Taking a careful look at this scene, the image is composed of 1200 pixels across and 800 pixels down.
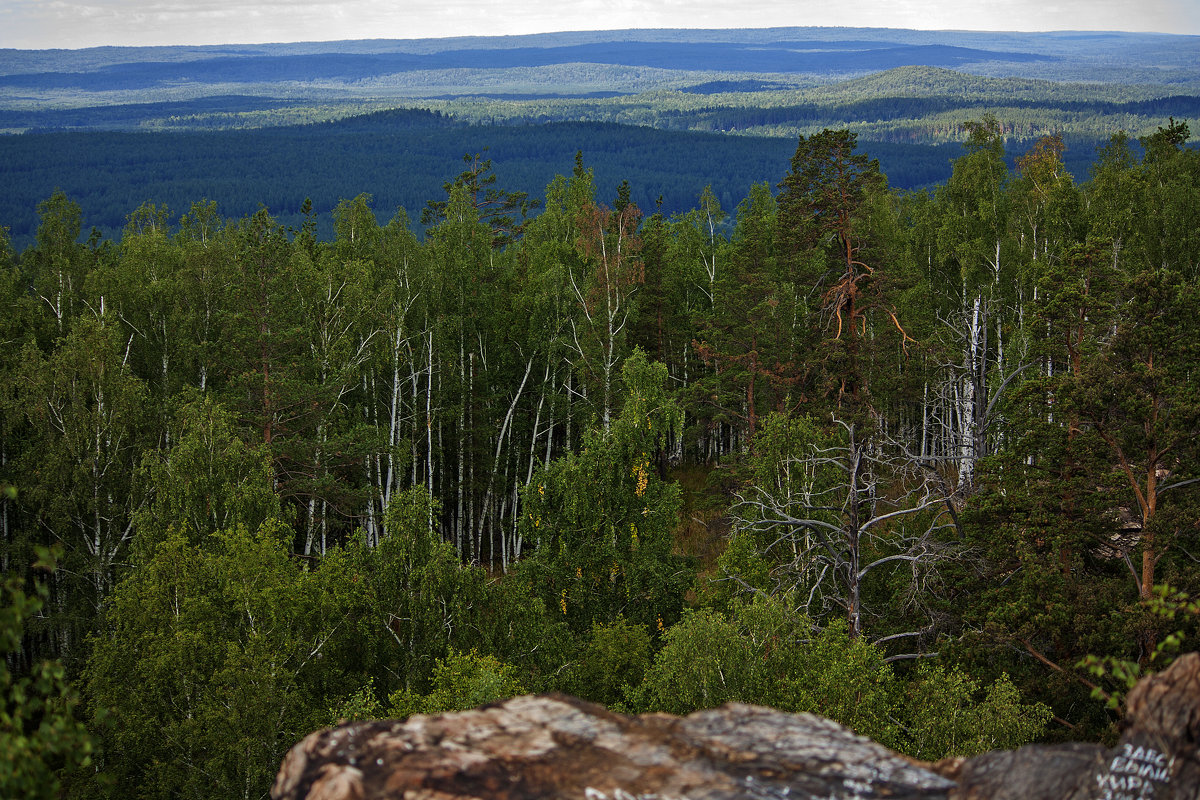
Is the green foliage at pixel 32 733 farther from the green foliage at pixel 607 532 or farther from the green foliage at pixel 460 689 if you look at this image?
the green foliage at pixel 607 532

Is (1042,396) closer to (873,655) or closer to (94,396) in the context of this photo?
(873,655)

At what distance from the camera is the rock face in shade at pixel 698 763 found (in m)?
5.72

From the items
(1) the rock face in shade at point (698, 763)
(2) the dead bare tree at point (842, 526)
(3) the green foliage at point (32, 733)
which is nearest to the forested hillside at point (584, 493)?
(3) the green foliage at point (32, 733)

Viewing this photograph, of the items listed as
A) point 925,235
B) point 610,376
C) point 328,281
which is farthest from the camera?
point 925,235

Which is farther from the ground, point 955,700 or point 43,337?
point 43,337

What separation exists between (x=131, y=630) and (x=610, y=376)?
20036mm

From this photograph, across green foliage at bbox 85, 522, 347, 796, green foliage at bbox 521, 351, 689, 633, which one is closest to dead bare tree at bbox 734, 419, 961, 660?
green foliage at bbox 521, 351, 689, 633

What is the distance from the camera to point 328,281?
111 ft

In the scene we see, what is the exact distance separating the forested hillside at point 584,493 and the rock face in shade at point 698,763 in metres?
1.36

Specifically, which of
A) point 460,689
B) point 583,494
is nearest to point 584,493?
point 583,494

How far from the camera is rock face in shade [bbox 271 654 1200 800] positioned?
5.72 meters

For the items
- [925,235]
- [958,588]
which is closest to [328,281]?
[958,588]

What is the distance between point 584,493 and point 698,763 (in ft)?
58.4

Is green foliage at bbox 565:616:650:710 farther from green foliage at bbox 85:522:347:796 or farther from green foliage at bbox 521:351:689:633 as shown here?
green foliage at bbox 85:522:347:796
